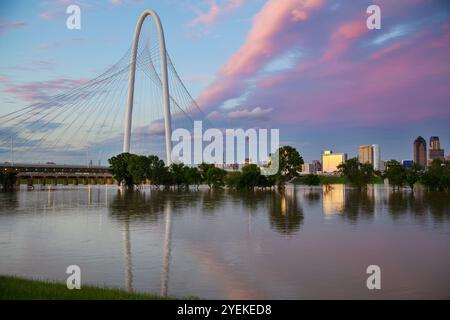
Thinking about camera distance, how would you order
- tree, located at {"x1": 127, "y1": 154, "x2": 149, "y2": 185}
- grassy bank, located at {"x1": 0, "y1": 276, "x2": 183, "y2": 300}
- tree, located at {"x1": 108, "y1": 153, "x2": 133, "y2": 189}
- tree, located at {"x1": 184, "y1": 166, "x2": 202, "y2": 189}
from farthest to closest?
tree, located at {"x1": 184, "y1": 166, "x2": 202, "y2": 189} < tree, located at {"x1": 108, "y1": 153, "x2": 133, "y2": 189} < tree, located at {"x1": 127, "y1": 154, "x2": 149, "y2": 185} < grassy bank, located at {"x1": 0, "y1": 276, "x2": 183, "y2": 300}

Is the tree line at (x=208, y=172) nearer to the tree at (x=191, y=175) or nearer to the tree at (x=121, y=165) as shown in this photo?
the tree at (x=121, y=165)

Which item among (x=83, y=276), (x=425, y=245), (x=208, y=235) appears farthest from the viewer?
(x=208, y=235)

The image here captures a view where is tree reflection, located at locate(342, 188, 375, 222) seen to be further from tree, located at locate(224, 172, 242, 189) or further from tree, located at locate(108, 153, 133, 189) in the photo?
tree, located at locate(108, 153, 133, 189)

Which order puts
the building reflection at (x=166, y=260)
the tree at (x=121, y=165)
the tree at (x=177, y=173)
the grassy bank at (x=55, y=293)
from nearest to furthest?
the grassy bank at (x=55, y=293) → the building reflection at (x=166, y=260) → the tree at (x=121, y=165) → the tree at (x=177, y=173)

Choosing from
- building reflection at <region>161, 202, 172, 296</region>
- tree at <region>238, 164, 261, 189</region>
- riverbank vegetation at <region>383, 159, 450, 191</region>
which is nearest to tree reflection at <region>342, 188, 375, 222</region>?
building reflection at <region>161, 202, 172, 296</region>

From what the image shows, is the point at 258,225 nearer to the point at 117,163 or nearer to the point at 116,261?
the point at 116,261

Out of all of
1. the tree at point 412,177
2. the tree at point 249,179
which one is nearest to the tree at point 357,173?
the tree at point 412,177

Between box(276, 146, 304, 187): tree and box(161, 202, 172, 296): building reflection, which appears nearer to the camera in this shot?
box(161, 202, 172, 296): building reflection

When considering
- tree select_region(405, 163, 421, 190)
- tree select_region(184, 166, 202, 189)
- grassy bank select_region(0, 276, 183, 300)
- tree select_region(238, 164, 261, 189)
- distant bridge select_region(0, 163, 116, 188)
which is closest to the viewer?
grassy bank select_region(0, 276, 183, 300)
